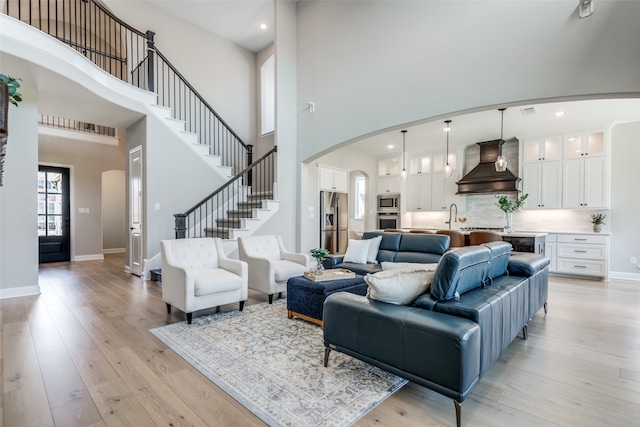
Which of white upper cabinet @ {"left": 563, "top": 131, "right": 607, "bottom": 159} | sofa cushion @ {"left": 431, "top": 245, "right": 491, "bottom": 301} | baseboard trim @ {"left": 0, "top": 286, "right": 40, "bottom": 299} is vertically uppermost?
white upper cabinet @ {"left": 563, "top": 131, "right": 607, "bottom": 159}

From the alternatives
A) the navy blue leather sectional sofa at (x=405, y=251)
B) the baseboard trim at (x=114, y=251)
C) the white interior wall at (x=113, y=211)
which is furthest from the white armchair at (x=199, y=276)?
the baseboard trim at (x=114, y=251)

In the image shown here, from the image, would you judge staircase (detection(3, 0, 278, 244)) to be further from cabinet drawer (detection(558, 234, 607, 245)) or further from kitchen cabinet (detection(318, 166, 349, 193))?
cabinet drawer (detection(558, 234, 607, 245))

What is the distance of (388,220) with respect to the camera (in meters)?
8.67

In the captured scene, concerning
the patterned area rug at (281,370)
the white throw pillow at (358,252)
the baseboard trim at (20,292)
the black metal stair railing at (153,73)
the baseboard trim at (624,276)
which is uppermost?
the black metal stair railing at (153,73)

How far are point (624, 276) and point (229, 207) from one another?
794 cm

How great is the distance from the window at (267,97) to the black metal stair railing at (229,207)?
1194mm

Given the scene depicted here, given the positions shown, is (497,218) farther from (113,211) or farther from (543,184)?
(113,211)

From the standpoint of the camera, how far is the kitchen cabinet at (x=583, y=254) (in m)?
5.52

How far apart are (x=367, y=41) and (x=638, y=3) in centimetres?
332

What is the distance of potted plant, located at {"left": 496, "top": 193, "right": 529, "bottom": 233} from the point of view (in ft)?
21.0

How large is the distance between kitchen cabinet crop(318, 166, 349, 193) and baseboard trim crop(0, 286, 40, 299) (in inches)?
215

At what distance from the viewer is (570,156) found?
6051mm

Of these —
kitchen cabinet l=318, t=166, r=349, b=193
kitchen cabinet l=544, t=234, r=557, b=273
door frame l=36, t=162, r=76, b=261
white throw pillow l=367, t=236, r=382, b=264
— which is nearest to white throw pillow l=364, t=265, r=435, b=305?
white throw pillow l=367, t=236, r=382, b=264

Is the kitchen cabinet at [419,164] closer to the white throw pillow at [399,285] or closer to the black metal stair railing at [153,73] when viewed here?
the black metal stair railing at [153,73]
